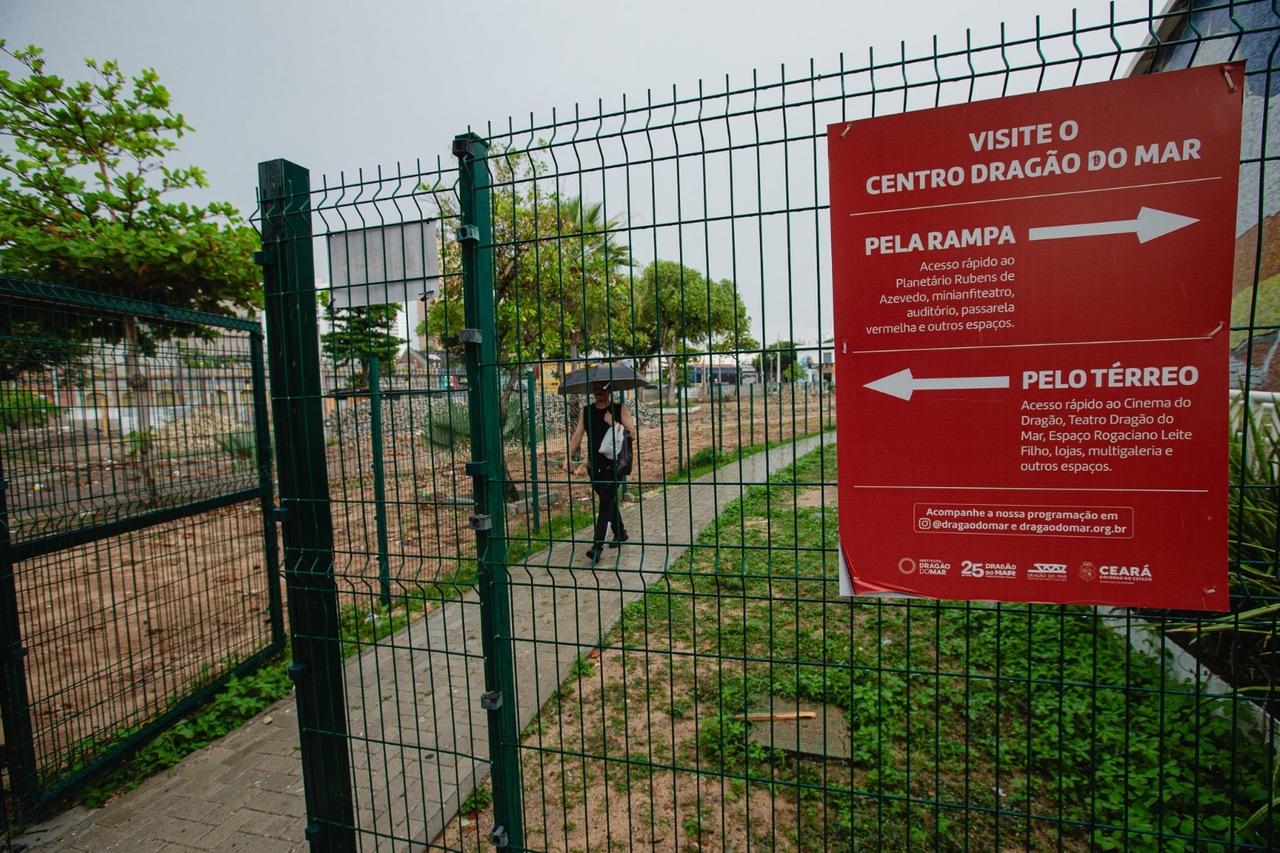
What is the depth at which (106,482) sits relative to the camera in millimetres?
3754

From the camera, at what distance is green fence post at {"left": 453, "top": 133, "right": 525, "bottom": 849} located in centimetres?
235

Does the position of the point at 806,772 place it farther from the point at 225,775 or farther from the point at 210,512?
the point at 210,512

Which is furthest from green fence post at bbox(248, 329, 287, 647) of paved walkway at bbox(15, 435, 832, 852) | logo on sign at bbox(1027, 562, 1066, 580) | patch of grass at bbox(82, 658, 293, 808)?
logo on sign at bbox(1027, 562, 1066, 580)

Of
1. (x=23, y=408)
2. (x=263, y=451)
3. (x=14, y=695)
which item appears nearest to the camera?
(x=14, y=695)

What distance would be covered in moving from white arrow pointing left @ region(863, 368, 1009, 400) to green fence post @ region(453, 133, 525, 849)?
1304 mm

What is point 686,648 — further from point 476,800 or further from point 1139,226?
point 1139,226

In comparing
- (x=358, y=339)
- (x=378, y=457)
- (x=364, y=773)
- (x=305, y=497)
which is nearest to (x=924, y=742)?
(x=364, y=773)

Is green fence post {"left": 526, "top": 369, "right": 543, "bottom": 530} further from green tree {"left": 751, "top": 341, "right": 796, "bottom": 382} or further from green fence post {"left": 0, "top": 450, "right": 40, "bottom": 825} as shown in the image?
green fence post {"left": 0, "top": 450, "right": 40, "bottom": 825}

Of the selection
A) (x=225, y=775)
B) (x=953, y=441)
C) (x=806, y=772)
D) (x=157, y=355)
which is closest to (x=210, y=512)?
(x=157, y=355)

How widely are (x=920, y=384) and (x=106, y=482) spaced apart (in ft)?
14.1

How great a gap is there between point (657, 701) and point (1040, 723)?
7.09ft

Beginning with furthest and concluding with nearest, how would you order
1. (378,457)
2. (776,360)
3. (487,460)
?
(378,457), (487,460), (776,360)

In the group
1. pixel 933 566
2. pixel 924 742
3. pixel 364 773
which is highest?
pixel 933 566

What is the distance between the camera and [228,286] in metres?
6.67
